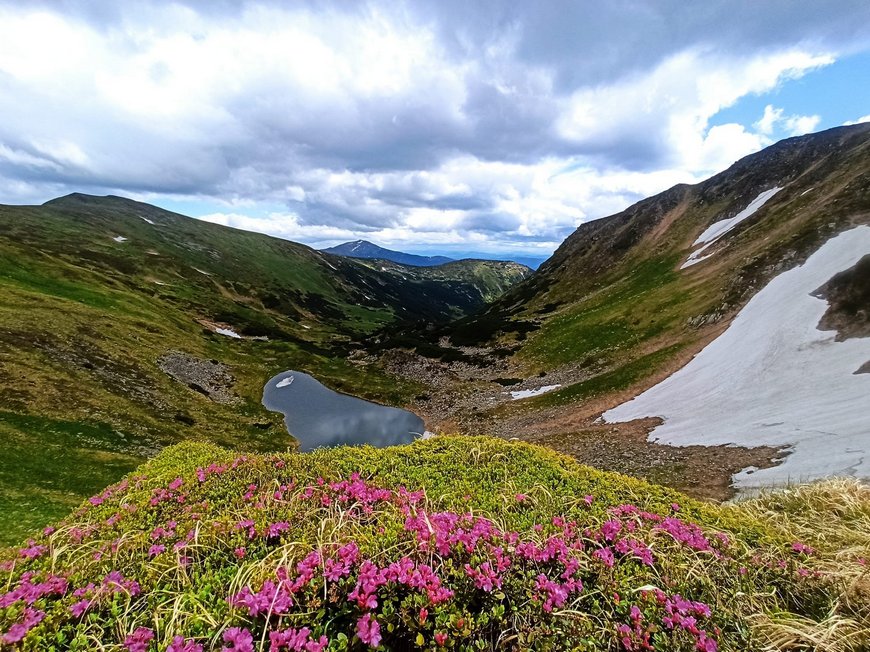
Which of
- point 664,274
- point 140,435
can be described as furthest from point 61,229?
point 664,274

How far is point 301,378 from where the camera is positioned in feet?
288

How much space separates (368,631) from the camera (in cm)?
396

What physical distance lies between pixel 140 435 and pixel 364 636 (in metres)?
41.7

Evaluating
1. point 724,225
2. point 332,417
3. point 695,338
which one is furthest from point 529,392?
point 724,225

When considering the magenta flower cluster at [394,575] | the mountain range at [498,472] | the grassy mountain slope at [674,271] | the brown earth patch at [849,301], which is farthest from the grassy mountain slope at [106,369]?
the brown earth patch at [849,301]

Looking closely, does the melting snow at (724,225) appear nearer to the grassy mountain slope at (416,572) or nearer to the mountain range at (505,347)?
the mountain range at (505,347)

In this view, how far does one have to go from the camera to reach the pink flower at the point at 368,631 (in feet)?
12.7

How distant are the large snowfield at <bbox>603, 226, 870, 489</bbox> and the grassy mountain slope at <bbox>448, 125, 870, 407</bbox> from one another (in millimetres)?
4097

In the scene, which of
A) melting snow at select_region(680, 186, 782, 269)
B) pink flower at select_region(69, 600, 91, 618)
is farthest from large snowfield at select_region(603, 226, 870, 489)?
melting snow at select_region(680, 186, 782, 269)

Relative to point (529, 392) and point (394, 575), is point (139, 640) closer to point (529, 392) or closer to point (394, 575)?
point (394, 575)

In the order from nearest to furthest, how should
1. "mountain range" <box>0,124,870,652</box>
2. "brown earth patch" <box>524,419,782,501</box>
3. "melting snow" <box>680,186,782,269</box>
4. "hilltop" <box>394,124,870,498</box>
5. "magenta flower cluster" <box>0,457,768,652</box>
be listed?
"magenta flower cluster" <box>0,457,768,652</box>, "mountain range" <box>0,124,870,652</box>, "brown earth patch" <box>524,419,782,501</box>, "hilltop" <box>394,124,870,498</box>, "melting snow" <box>680,186,782,269</box>

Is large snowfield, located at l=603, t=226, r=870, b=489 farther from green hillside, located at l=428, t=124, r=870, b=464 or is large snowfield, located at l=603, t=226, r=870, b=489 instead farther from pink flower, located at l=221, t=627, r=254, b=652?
pink flower, located at l=221, t=627, r=254, b=652

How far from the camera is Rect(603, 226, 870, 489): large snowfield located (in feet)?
75.3

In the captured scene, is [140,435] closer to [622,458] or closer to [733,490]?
[622,458]
